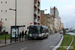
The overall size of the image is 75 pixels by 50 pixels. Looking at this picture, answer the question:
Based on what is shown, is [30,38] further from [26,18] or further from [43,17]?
[43,17]

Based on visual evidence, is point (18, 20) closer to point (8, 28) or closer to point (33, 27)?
point (8, 28)

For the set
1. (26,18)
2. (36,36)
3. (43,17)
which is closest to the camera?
(36,36)

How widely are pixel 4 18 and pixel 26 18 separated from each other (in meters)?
9.65

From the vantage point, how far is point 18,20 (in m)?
59.6

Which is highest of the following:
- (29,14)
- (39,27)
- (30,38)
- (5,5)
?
(5,5)

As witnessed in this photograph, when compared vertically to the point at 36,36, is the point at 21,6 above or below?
above

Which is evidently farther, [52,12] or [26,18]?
[52,12]

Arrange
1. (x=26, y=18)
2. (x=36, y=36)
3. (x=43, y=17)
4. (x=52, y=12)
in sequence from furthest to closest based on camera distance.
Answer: (x=52, y=12) < (x=43, y=17) < (x=26, y=18) < (x=36, y=36)

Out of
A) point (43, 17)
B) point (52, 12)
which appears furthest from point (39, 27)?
point (52, 12)

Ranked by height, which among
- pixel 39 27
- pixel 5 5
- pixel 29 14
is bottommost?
pixel 39 27

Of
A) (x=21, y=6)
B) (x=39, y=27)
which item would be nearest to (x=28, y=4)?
(x=21, y=6)

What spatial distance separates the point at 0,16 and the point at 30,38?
3453 centimetres

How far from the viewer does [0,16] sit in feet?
201

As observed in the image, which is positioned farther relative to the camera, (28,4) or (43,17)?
(43,17)
